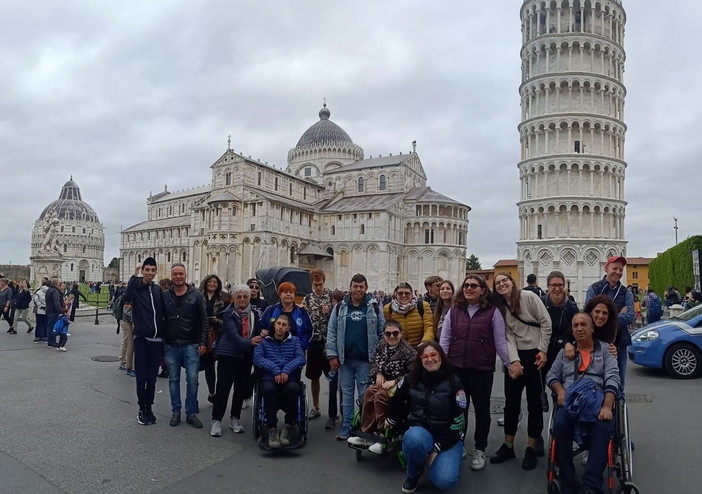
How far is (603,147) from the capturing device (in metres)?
41.2

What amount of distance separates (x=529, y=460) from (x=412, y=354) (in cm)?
167

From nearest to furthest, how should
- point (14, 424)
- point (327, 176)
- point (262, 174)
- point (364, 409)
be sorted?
1. point (364, 409)
2. point (14, 424)
3. point (262, 174)
4. point (327, 176)

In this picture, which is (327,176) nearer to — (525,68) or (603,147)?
(525,68)

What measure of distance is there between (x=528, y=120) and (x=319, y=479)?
4308 cm

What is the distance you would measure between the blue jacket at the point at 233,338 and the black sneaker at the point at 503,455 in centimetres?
322

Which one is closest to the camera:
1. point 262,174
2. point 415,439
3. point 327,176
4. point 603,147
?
point 415,439

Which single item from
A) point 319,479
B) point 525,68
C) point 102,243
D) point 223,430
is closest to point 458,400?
point 319,479

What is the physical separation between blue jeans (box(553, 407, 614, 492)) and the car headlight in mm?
6962

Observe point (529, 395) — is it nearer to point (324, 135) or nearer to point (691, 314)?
point (691, 314)

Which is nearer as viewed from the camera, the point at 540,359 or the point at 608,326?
the point at 608,326

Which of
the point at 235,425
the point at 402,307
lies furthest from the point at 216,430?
the point at 402,307

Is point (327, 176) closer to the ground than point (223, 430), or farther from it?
farther from it

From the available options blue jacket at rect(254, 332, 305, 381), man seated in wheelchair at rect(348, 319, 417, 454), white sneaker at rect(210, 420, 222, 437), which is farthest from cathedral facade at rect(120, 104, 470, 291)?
man seated in wheelchair at rect(348, 319, 417, 454)

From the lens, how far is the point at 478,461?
5238 millimetres
